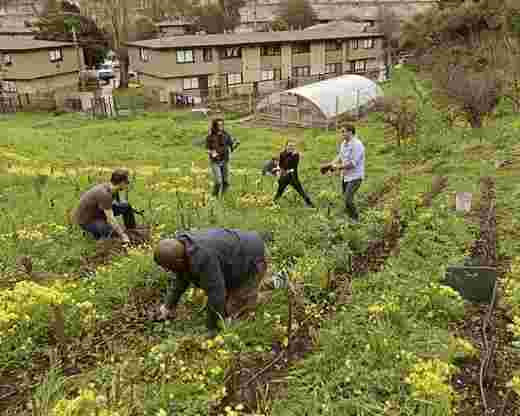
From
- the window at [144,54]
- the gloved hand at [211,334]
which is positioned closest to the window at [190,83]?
the window at [144,54]

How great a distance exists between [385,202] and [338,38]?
32.5m

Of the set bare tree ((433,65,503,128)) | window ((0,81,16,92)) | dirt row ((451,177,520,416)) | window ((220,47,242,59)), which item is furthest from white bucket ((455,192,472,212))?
window ((0,81,16,92))

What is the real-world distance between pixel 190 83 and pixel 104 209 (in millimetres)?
28327

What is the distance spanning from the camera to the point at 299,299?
5.12 metres

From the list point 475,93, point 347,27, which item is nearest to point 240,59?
point 347,27

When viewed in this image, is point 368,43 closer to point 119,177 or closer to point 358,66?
point 358,66

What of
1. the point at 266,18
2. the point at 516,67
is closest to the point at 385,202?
the point at 516,67

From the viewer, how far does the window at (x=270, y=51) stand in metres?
35.6

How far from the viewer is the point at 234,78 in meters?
35.0

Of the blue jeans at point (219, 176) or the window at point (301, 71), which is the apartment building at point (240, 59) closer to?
the window at point (301, 71)

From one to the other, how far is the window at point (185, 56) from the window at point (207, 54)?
3.14ft

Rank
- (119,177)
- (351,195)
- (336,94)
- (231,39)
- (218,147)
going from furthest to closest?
(231,39)
(336,94)
(218,147)
(351,195)
(119,177)

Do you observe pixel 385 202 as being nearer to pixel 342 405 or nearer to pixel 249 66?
pixel 342 405

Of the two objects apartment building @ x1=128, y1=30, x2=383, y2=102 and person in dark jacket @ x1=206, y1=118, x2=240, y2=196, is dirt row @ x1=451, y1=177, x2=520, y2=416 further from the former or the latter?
apartment building @ x1=128, y1=30, x2=383, y2=102
